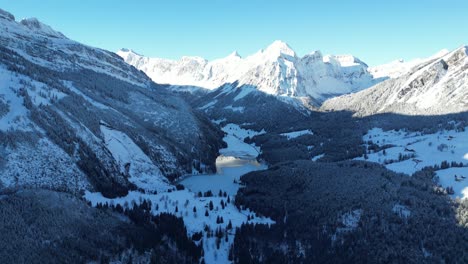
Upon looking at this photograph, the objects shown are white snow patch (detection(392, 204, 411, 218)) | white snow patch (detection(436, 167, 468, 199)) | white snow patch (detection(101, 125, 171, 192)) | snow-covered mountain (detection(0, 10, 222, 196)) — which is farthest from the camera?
white snow patch (detection(101, 125, 171, 192))

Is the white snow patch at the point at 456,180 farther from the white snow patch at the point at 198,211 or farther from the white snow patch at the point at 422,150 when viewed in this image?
the white snow patch at the point at 198,211

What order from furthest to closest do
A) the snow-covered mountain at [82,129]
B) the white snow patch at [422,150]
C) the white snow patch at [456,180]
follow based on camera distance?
the white snow patch at [422,150], the white snow patch at [456,180], the snow-covered mountain at [82,129]

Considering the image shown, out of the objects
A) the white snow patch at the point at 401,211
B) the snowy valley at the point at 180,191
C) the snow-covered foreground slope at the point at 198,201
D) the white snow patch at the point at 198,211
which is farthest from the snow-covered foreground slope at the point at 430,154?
the white snow patch at the point at 198,211

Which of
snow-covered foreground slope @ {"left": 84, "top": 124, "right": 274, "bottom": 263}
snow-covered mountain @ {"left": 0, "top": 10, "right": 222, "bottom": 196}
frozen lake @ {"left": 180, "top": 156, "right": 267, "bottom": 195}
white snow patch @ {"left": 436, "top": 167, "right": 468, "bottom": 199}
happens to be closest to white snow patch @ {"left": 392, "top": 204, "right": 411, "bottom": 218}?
white snow patch @ {"left": 436, "top": 167, "right": 468, "bottom": 199}

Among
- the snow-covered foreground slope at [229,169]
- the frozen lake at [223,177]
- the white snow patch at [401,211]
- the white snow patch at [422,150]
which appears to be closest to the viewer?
the white snow patch at [401,211]

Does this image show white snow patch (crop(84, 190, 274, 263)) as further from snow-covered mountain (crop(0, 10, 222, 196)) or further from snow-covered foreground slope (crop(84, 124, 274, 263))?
snow-covered mountain (crop(0, 10, 222, 196))

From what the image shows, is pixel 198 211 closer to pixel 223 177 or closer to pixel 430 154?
pixel 223 177
